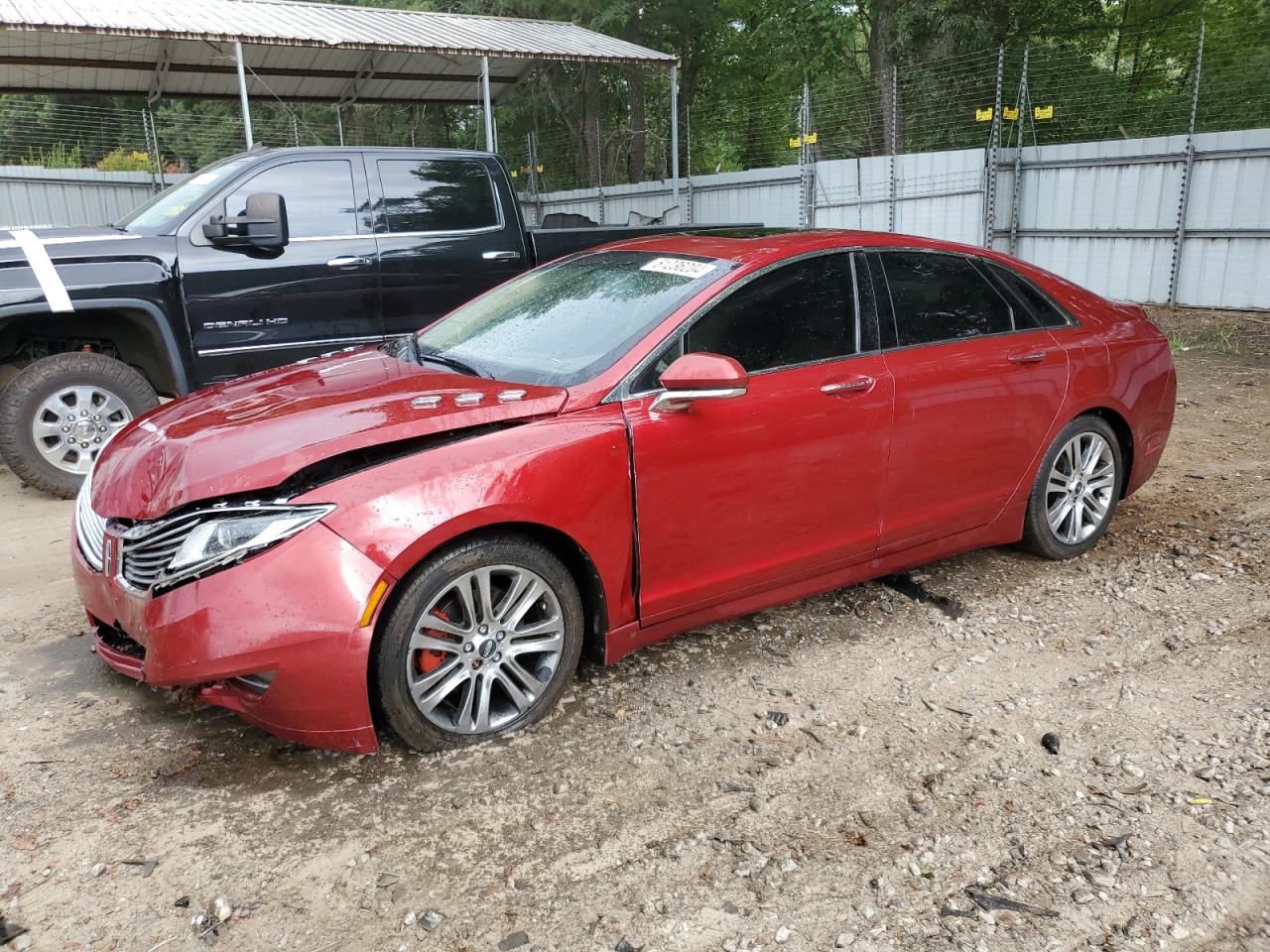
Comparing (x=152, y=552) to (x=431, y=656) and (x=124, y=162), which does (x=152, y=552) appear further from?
(x=124, y=162)

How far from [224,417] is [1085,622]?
342 centimetres

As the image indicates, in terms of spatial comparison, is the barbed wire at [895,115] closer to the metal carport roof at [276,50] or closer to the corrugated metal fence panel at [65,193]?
the corrugated metal fence panel at [65,193]

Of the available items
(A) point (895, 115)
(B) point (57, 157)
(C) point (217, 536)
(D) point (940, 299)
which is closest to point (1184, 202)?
(A) point (895, 115)

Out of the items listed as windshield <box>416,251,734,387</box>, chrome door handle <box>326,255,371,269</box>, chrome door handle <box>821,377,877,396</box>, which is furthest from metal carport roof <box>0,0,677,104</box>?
chrome door handle <box>821,377,877,396</box>

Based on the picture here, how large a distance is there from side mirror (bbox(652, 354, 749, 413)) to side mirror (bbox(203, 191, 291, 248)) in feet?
12.4

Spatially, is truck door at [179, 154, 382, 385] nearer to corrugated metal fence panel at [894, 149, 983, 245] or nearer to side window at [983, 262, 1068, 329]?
side window at [983, 262, 1068, 329]

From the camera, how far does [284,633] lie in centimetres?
271

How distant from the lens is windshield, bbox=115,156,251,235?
20.2ft

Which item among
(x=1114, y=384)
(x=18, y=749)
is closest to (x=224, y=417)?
(x=18, y=749)

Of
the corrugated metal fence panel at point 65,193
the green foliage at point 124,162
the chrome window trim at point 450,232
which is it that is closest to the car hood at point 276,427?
the chrome window trim at point 450,232

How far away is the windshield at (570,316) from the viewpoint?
Result: 3418mm

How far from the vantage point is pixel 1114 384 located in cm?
455

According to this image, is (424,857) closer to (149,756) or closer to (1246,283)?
Result: (149,756)

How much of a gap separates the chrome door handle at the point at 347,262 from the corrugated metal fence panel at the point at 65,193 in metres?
14.0
